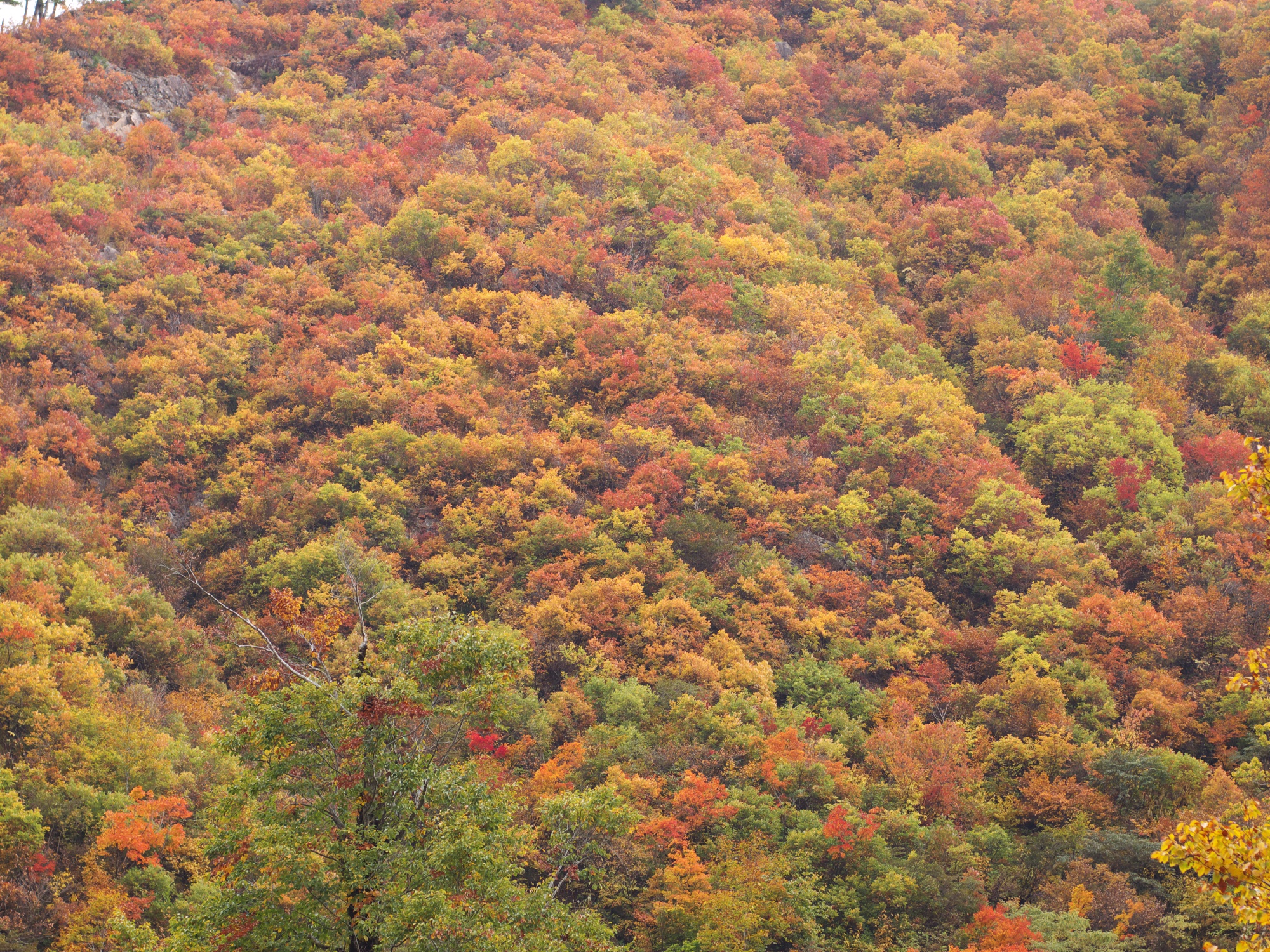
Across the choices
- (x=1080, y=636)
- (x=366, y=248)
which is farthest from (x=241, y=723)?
(x=366, y=248)

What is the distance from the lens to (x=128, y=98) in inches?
1845

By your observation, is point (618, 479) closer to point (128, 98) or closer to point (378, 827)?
point (378, 827)

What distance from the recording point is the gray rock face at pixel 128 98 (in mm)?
45625

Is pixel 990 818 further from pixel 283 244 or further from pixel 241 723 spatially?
pixel 283 244

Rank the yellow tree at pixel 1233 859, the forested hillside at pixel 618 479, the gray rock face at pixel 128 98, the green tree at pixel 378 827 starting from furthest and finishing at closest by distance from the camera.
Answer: the gray rock face at pixel 128 98 → the forested hillside at pixel 618 479 → the green tree at pixel 378 827 → the yellow tree at pixel 1233 859

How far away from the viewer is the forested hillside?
787 inches

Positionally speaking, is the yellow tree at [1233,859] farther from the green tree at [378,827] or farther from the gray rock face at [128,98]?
the gray rock face at [128,98]

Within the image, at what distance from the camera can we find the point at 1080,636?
1196 inches

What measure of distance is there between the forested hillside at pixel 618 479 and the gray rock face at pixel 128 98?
24 centimetres

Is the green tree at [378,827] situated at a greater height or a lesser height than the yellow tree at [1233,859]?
lesser

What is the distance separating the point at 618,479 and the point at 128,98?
2966cm

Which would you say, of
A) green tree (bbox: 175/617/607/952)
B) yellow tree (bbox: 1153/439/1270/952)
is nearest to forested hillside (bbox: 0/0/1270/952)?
green tree (bbox: 175/617/607/952)

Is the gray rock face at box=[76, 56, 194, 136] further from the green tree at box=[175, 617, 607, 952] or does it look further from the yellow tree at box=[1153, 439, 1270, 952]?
the yellow tree at box=[1153, 439, 1270, 952]

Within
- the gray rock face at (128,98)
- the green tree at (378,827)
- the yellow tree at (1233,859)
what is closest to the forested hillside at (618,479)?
the green tree at (378,827)
